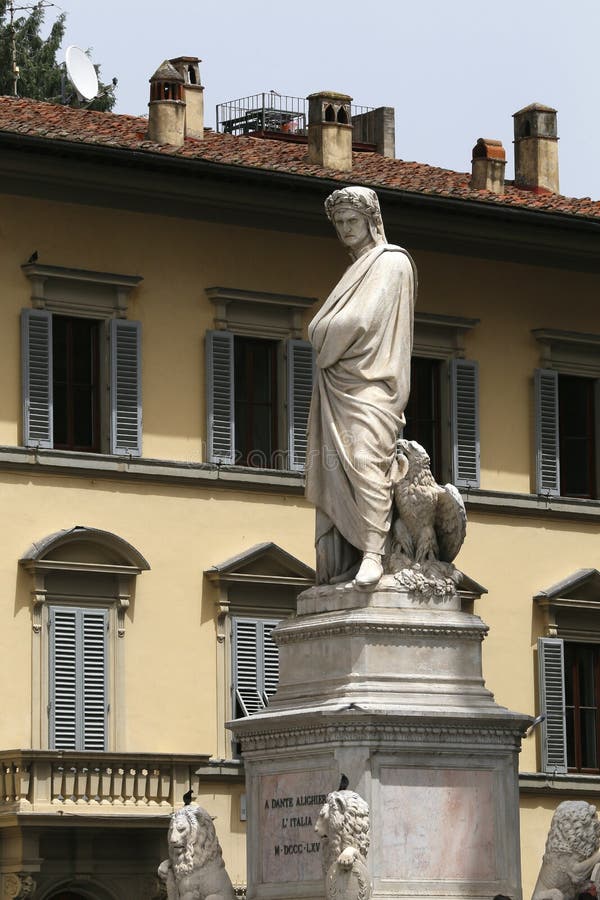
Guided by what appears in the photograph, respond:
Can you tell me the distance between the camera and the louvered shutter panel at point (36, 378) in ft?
117

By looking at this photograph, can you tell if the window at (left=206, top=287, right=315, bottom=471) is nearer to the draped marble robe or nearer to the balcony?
the balcony

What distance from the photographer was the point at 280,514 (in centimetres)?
3788

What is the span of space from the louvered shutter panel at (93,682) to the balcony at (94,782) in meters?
0.68

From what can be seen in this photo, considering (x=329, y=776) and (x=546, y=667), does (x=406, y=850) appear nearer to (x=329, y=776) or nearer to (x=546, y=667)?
(x=329, y=776)

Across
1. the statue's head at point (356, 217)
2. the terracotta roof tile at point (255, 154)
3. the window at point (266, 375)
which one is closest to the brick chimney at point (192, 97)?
the terracotta roof tile at point (255, 154)

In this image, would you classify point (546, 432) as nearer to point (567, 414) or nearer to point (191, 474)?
point (567, 414)

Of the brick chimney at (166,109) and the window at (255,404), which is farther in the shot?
the brick chimney at (166,109)

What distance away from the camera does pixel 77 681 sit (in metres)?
35.7

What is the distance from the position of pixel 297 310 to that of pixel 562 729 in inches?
234

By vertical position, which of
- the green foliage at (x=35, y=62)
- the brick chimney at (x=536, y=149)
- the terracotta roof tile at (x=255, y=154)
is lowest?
the terracotta roof tile at (x=255, y=154)

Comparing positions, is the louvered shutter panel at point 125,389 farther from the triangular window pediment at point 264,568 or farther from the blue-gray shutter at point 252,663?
the blue-gray shutter at point 252,663

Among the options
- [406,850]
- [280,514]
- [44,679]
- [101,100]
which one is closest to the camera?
[406,850]

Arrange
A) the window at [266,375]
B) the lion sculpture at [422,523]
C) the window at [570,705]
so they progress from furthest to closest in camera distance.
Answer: the window at [570,705], the window at [266,375], the lion sculpture at [422,523]

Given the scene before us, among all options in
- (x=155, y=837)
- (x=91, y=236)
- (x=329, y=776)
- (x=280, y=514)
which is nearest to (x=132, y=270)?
(x=91, y=236)
